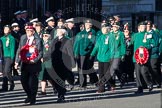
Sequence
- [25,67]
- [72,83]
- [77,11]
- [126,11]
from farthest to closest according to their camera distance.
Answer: [126,11] < [77,11] < [72,83] < [25,67]

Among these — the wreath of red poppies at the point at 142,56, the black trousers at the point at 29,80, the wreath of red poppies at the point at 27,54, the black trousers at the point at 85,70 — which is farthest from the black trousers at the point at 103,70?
the wreath of red poppies at the point at 27,54

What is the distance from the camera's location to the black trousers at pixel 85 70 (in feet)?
62.4

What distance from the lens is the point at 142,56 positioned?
1753 cm

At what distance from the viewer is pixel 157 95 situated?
1711 cm

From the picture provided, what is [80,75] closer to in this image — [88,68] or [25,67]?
[88,68]

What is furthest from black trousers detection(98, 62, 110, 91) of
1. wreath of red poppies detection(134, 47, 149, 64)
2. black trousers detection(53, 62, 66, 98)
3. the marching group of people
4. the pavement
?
black trousers detection(53, 62, 66, 98)

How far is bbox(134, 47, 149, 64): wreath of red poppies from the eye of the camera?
57.5 ft

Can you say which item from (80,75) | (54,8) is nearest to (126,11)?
→ (54,8)

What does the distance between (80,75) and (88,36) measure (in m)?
1.19

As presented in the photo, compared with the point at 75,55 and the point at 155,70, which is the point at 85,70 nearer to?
the point at 75,55

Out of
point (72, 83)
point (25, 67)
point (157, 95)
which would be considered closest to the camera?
point (25, 67)

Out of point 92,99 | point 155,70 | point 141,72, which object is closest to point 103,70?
point 141,72

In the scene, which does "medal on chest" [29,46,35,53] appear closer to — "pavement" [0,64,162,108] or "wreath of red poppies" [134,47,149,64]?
"pavement" [0,64,162,108]

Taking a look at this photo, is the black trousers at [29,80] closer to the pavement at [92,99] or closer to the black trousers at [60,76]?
the pavement at [92,99]
